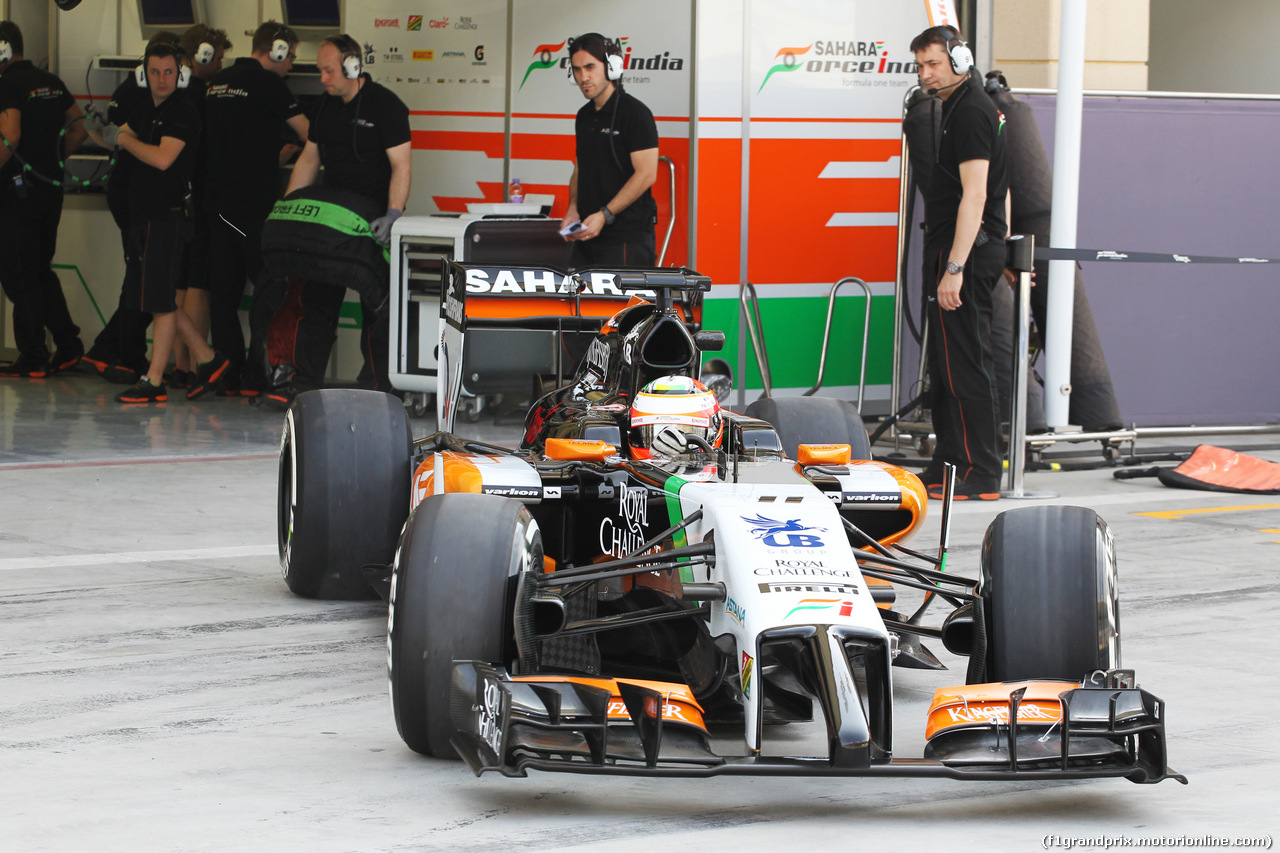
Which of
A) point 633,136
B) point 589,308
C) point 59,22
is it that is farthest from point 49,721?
point 59,22

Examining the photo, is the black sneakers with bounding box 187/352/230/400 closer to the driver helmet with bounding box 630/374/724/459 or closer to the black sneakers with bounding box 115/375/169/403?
the black sneakers with bounding box 115/375/169/403

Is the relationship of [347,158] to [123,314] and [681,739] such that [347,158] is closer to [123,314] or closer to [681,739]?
[123,314]

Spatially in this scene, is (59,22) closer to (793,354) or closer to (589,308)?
(793,354)

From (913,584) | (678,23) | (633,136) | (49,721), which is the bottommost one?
(49,721)

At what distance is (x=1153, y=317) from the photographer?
10961 mm

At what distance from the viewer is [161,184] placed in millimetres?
10969

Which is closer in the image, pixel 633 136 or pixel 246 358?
pixel 633 136

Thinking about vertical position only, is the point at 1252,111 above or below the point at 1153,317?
above

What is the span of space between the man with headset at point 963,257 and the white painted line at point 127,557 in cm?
363

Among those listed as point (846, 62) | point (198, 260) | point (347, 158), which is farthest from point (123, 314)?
point (846, 62)

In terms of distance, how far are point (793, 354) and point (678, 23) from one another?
237 cm

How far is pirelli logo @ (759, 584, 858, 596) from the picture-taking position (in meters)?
3.80

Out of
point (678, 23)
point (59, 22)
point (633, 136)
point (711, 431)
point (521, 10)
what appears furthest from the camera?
point (59, 22)

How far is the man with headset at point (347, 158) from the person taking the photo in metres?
10.5
